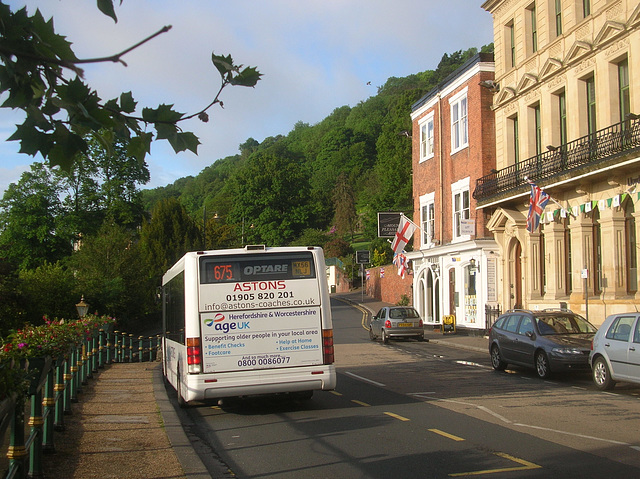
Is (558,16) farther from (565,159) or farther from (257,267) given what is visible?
(257,267)

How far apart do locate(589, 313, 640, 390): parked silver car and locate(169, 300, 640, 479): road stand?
0.40m

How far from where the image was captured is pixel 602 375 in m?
13.7

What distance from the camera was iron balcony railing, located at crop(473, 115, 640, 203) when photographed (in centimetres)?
2156

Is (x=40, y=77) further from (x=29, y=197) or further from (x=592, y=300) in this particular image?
(x=29, y=197)

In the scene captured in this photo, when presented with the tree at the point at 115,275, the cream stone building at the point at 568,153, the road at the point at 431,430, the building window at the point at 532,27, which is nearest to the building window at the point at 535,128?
the cream stone building at the point at 568,153

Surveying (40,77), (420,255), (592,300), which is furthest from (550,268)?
(40,77)

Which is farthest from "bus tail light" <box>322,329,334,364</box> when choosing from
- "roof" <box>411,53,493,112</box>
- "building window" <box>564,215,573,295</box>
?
"roof" <box>411,53,493,112</box>

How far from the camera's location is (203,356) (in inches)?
436

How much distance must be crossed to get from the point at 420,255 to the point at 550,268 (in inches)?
522

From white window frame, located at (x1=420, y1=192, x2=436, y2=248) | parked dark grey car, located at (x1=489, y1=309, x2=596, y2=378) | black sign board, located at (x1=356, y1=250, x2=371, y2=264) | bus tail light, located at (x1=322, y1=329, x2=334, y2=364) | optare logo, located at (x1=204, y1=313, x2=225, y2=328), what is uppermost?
white window frame, located at (x1=420, y1=192, x2=436, y2=248)

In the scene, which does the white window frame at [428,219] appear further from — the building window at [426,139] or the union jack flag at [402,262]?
the building window at [426,139]

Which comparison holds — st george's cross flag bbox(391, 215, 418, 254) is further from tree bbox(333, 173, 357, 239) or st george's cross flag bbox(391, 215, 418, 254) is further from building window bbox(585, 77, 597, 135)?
tree bbox(333, 173, 357, 239)

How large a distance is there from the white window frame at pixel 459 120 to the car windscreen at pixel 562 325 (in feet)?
60.2

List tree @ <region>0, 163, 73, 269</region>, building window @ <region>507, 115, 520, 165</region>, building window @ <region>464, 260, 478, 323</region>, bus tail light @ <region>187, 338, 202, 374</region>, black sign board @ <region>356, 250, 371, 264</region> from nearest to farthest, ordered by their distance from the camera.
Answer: bus tail light @ <region>187, 338, 202, 374</region> < building window @ <region>507, 115, 520, 165</region> < building window @ <region>464, 260, 478, 323</region> < tree @ <region>0, 163, 73, 269</region> < black sign board @ <region>356, 250, 371, 264</region>
